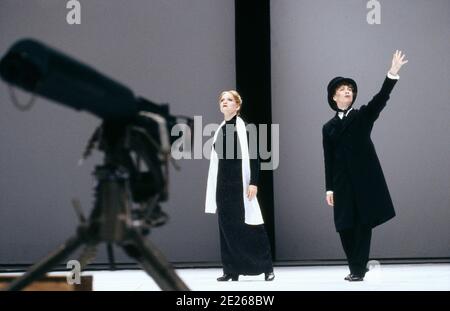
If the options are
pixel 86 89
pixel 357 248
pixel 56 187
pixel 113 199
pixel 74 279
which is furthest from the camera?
pixel 56 187

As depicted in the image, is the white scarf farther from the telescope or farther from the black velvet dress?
the telescope

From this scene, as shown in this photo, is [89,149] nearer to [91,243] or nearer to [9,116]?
[91,243]

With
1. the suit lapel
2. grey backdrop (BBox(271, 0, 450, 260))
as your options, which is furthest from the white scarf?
grey backdrop (BBox(271, 0, 450, 260))

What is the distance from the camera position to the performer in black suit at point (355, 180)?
3.42 m

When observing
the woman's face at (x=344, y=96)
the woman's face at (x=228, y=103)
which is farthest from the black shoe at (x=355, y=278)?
the woman's face at (x=228, y=103)

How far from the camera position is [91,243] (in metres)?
1.41

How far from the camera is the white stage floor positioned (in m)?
3.24

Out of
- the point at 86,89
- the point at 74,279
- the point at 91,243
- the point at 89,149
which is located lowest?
the point at 74,279

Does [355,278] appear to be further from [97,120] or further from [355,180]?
[97,120]

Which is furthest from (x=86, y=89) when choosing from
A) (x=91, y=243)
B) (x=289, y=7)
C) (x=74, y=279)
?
(x=289, y=7)

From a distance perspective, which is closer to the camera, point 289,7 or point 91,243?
point 91,243

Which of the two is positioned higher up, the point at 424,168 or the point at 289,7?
the point at 289,7

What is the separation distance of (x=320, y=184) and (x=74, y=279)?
3.26 metres

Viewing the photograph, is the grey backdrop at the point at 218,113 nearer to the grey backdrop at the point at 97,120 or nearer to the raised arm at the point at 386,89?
the grey backdrop at the point at 97,120
